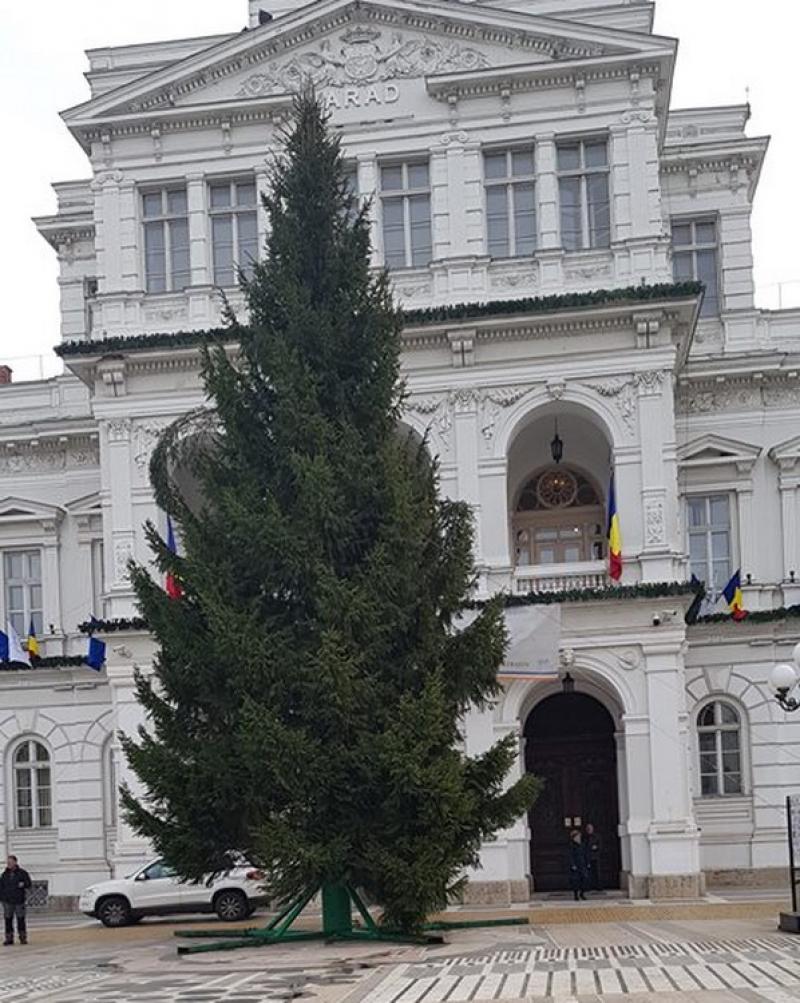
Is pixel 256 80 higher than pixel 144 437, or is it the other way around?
pixel 256 80

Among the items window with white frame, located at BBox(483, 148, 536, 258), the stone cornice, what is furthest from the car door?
the stone cornice

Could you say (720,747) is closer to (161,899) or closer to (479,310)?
(479,310)

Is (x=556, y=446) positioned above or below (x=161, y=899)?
above

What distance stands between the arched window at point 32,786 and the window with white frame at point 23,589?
283 cm

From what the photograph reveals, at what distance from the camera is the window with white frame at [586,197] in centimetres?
3853

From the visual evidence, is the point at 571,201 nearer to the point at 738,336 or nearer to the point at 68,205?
the point at 738,336

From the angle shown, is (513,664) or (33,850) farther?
(33,850)

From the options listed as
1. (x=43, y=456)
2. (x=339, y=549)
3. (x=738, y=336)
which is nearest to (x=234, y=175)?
(x=43, y=456)

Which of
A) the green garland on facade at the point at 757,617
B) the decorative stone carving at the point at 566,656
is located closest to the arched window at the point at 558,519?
the green garland on facade at the point at 757,617

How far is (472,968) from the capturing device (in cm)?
2295

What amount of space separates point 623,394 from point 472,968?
55.6ft

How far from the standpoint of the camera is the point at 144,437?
38938 mm

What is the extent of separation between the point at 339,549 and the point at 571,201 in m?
14.1

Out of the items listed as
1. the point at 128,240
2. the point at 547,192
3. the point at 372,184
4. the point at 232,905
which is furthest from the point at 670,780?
the point at 128,240
